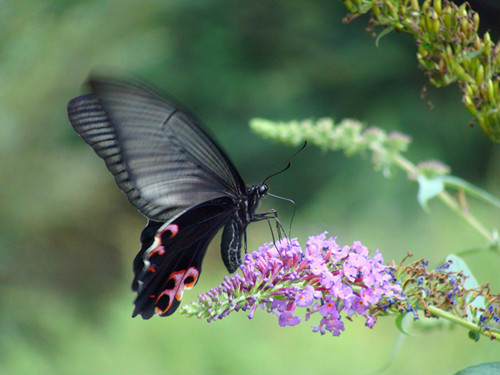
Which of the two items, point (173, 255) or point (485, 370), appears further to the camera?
point (173, 255)

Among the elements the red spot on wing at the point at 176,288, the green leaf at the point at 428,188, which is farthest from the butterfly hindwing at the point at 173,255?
the green leaf at the point at 428,188

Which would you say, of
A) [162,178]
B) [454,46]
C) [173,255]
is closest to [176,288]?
[173,255]

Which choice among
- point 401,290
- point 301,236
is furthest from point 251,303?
point 301,236

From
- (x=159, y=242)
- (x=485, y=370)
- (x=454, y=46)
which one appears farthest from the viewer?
(x=159, y=242)

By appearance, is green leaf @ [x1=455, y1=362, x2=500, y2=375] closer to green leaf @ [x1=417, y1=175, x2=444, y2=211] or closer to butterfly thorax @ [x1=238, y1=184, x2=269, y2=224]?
green leaf @ [x1=417, y1=175, x2=444, y2=211]

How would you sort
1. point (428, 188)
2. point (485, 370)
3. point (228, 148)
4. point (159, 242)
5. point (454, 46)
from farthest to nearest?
point (228, 148)
point (428, 188)
point (159, 242)
point (454, 46)
point (485, 370)

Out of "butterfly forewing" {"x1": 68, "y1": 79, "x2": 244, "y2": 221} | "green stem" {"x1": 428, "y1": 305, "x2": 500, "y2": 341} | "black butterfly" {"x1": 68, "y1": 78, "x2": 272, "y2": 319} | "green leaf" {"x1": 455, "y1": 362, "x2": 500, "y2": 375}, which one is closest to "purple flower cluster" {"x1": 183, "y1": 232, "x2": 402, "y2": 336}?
"green stem" {"x1": 428, "y1": 305, "x2": 500, "y2": 341}

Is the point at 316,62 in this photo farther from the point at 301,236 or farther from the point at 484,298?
the point at 484,298

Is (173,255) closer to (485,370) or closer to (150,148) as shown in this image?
(150,148)
